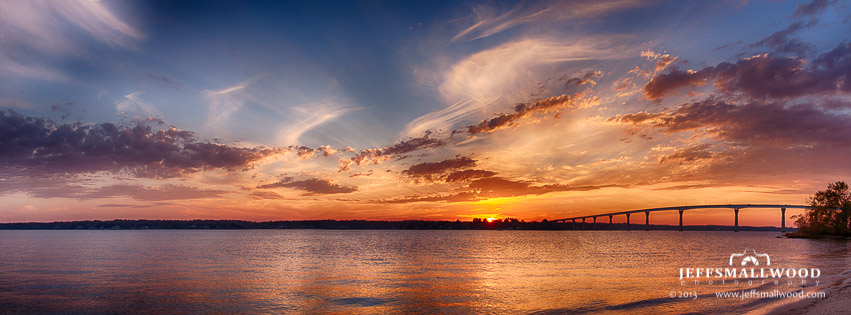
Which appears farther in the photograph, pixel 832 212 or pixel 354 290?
pixel 832 212

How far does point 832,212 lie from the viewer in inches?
4715

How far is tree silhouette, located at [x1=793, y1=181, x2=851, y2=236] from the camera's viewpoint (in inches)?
4601

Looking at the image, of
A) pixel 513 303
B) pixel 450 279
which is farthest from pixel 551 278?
pixel 513 303

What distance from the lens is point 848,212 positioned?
11619 centimetres

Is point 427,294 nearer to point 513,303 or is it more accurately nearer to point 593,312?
point 513,303

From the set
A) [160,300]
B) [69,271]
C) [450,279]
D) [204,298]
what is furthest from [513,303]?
[69,271]

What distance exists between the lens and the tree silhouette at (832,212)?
11688 cm

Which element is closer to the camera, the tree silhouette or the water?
the water

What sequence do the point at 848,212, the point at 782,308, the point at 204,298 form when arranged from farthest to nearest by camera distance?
1. the point at 848,212
2. the point at 204,298
3. the point at 782,308

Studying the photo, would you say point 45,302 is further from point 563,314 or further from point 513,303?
point 563,314

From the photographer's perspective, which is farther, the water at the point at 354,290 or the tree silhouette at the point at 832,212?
the tree silhouette at the point at 832,212

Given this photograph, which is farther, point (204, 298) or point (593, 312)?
point (204, 298)

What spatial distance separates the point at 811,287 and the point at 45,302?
165 ft

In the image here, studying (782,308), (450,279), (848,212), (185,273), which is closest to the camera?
(782,308)
